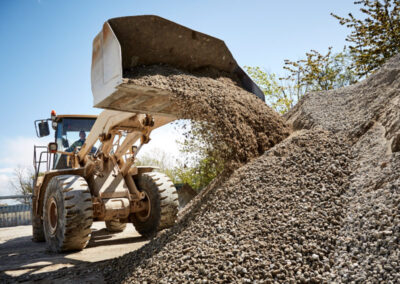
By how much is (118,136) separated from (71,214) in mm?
1650

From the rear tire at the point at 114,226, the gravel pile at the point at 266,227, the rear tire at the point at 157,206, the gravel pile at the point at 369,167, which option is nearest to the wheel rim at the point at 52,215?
the rear tire at the point at 157,206

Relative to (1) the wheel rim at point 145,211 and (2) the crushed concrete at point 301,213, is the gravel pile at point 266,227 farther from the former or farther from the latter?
(1) the wheel rim at point 145,211

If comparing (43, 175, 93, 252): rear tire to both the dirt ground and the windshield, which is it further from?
the windshield

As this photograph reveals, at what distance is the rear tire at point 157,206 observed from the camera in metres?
6.04

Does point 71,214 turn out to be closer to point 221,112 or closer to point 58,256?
point 58,256

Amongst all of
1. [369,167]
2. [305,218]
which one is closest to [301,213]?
[305,218]

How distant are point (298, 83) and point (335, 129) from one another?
10.6 m

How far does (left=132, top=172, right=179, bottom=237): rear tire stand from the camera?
604cm

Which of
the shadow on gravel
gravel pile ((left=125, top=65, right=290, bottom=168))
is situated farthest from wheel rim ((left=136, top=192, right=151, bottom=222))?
gravel pile ((left=125, top=65, right=290, bottom=168))

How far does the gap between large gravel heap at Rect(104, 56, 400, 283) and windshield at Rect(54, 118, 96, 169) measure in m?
3.72

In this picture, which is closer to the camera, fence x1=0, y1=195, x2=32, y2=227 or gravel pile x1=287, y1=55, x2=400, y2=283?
gravel pile x1=287, y1=55, x2=400, y2=283

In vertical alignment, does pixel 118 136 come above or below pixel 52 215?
above

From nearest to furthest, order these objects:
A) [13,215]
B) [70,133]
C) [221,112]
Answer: [221,112] → [70,133] → [13,215]

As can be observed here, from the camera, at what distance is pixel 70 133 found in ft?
23.5
